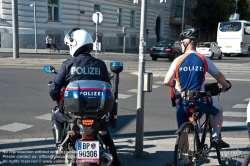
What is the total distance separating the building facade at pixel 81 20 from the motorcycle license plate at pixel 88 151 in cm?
2571

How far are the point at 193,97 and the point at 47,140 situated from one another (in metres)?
2.79

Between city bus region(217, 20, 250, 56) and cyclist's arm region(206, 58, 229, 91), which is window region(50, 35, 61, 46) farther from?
cyclist's arm region(206, 58, 229, 91)

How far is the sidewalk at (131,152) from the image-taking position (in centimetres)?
468

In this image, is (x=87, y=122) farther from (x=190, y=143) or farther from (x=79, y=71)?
(x=190, y=143)

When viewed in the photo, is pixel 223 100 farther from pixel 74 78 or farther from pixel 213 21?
pixel 213 21

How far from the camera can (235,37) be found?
34438 millimetres

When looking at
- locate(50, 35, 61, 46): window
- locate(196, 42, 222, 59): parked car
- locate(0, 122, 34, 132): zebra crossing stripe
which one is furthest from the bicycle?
locate(50, 35, 61, 46): window

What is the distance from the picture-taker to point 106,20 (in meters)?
38.8

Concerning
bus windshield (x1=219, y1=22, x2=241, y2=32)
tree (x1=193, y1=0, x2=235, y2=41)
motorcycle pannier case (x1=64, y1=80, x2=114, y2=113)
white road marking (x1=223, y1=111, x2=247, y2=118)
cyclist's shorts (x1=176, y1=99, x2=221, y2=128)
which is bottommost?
white road marking (x1=223, y1=111, x2=247, y2=118)

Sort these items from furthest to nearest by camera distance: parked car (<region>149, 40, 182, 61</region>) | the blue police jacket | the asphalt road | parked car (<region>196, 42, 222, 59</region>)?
parked car (<region>196, 42, 222, 59</region>)
parked car (<region>149, 40, 182, 61</region>)
the asphalt road
the blue police jacket

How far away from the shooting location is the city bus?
112ft

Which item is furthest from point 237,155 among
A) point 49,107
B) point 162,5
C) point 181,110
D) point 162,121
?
point 162,5

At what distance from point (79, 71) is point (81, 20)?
33064 millimetres

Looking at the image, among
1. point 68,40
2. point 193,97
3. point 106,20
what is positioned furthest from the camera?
point 106,20
